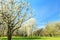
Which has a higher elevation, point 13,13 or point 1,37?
point 13,13

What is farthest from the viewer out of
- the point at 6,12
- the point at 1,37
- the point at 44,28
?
the point at 44,28

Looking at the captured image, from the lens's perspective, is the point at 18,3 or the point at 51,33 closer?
the point at 18,3

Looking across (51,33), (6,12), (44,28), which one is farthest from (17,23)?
(51,33)

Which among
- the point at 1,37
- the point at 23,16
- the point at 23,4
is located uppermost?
the point at 23,4

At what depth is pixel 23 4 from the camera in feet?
37.8

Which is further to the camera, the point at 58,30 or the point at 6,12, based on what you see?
the point at 58,30

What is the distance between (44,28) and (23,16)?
41.7 feet

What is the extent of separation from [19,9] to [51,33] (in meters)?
14.4

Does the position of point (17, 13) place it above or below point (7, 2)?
below

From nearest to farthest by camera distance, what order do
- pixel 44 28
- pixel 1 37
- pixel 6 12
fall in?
1. pixel 6 12
2. pixel 1 37
3. pixel 44 28

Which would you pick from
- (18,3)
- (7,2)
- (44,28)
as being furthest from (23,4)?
(44,28)

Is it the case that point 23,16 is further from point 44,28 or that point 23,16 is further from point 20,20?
point 44,28

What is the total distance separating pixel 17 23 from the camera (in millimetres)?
11375

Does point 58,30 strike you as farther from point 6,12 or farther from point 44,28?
point 6,12
